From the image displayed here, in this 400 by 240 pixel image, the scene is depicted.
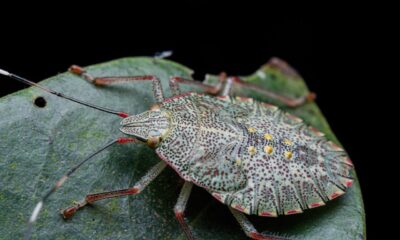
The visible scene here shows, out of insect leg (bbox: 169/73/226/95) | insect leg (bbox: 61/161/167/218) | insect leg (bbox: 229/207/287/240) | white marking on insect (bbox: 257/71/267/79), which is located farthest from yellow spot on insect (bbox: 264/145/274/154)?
white marking on insect (bbox: 257/71/267/79)

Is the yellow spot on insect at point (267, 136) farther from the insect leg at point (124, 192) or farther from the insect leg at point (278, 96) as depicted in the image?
the insect leg at point (278, 96)

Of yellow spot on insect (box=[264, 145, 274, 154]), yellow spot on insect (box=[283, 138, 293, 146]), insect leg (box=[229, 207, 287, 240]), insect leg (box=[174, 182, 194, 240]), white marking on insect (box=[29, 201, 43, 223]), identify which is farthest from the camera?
yellow spot on insect (box=[283, 138, 293, 146])

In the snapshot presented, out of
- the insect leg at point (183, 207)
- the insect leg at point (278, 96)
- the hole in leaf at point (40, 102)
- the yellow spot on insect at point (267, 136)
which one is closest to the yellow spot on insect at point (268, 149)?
the yellow spot on insect at point (267, 136)

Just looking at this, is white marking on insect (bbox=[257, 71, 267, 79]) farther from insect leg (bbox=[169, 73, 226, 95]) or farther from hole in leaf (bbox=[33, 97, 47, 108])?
hole in leaf (bbox=[33, 97, 47, 108])

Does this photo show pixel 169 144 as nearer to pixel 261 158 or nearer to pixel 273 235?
pixel 261 158

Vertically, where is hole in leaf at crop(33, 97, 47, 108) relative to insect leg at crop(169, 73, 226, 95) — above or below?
below

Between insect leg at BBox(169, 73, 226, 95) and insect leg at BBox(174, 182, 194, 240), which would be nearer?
insect leg at BBox(174, 182, 194, 240)
